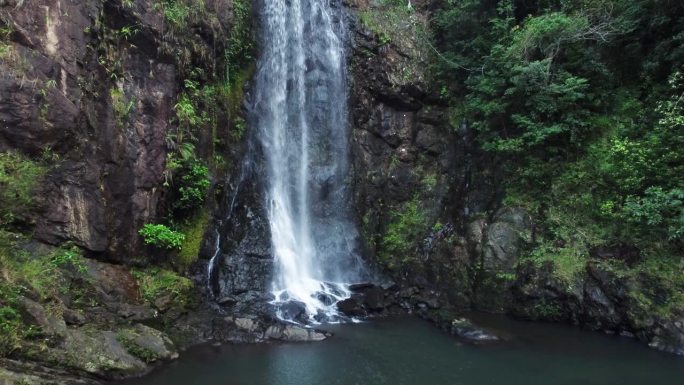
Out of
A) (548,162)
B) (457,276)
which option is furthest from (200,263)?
(548,162)

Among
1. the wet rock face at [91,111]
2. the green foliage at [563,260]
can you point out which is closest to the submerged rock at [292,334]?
the wet rock face at [91,111]

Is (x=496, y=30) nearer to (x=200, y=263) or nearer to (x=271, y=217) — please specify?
(x=271, y=217)

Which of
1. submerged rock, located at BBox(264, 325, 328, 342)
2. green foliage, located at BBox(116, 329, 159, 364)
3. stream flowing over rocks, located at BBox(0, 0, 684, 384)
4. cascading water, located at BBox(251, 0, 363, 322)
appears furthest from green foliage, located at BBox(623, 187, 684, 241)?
green foliage, located at BBox(116, 329, 159, 364)

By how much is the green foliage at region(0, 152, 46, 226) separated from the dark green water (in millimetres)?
3935

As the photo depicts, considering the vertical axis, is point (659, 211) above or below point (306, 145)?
below

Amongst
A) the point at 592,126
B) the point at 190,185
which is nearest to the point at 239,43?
the point at 190,185

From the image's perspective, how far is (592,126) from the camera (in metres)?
12.9

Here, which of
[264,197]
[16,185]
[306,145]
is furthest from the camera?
[306,145]

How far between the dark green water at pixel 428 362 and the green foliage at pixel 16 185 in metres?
3.94

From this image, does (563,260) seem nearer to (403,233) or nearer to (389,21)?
(403,233)

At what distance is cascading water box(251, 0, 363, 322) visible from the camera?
14015 millimetres

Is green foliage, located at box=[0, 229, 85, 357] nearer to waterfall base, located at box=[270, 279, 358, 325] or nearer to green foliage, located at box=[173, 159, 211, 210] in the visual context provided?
green foliage, located at box=[173, 159, 211, 210]

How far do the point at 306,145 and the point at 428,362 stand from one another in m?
8.37

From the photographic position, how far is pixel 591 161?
1268 centimetres
